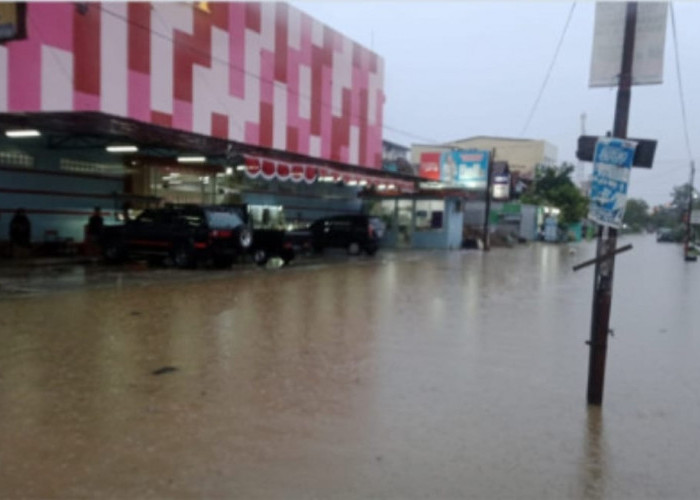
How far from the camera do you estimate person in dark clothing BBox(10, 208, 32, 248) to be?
17.5 metres

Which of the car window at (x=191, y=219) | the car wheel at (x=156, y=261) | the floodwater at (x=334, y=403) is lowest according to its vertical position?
the car wheel at (x=156, y=261)

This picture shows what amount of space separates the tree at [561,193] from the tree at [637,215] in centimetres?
7705

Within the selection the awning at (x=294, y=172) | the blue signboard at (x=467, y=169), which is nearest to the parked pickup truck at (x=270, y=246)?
the awning at (x=294, y=172)

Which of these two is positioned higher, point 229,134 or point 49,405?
point 229,134

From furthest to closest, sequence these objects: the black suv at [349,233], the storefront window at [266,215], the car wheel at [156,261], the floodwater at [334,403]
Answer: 1. the black suv at [349,233]
2. the storefront window at [266,215]
3. the car wheel at [156,261]
4. the floodwater at [334,403]

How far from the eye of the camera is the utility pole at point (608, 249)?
18.2ft

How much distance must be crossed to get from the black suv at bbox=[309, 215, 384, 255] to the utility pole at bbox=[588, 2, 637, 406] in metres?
20.9

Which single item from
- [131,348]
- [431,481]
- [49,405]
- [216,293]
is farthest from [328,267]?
[431,481]

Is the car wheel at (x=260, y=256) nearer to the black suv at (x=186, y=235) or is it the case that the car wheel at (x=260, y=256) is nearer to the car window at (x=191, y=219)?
the black suv at (x=186, y=235)

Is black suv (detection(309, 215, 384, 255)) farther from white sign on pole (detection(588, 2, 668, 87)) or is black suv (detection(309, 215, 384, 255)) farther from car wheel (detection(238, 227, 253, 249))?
white sign on pole (detection(588, 2, 668, 87))

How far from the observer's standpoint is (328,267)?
20469 mm

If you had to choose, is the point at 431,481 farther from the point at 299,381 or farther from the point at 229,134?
the point at 229,134

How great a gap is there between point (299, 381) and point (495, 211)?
47008 millimetres

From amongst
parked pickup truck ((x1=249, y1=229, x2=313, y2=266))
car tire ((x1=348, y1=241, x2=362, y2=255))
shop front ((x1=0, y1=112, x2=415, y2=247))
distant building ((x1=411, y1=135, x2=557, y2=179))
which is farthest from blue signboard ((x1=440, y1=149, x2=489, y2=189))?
distant building ((x1=411, y1=135, x2=557, y2=179))
